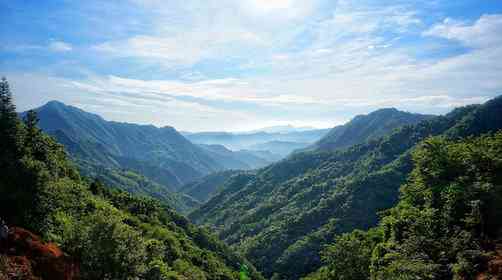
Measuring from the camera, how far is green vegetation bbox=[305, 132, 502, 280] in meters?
39.8

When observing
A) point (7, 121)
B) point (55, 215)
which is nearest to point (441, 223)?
point (55, 215)

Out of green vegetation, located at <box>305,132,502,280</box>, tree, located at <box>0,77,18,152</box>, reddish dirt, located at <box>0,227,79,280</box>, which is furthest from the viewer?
tree, located at <box>0,77,18,152</box>

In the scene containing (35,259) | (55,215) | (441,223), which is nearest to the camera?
(35,259)

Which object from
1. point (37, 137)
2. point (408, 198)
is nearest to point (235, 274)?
point (408, 198)

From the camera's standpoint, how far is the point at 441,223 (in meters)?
48.3

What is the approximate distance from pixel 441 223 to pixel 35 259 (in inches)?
1845

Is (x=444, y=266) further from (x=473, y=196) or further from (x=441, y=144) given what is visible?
(x=441, y=144)

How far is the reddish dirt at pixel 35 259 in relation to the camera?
1359 inches

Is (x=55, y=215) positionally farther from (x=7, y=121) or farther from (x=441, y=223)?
(x=441, y=223)

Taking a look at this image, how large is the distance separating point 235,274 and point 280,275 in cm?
4885

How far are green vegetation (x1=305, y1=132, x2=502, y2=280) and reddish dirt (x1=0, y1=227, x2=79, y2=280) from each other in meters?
33.4

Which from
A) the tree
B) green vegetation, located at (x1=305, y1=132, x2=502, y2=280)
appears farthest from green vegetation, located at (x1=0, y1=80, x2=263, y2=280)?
green vegetation, located at (x1=305, y1=132, x2=502, y2=280)

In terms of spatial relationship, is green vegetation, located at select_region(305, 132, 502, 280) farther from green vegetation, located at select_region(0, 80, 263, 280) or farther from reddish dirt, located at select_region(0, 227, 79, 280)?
reddish dirt, located at select_region(0, 227, 79, 280)

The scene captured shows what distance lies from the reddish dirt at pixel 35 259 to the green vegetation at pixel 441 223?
3335cm
